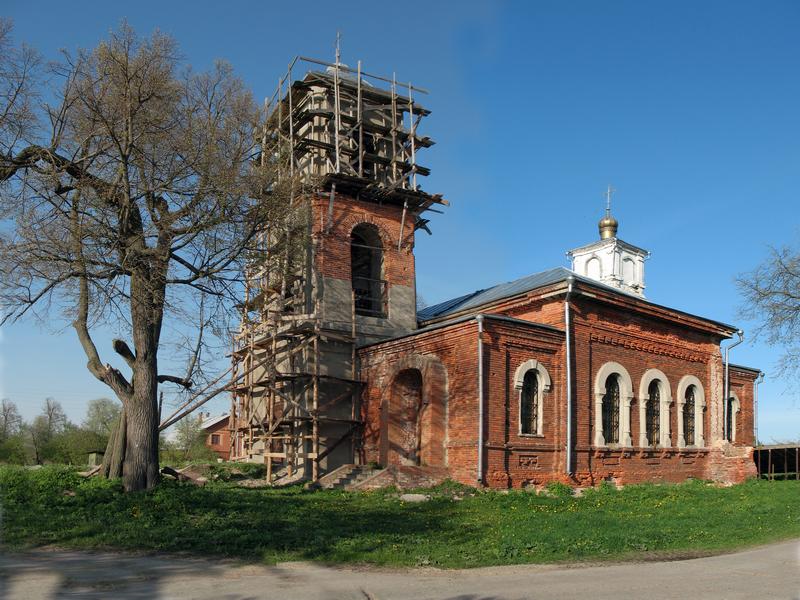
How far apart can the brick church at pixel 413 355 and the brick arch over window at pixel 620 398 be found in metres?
0.04

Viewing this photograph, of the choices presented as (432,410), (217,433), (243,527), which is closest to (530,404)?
(432,410)

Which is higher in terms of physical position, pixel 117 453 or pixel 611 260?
pixel 611 260

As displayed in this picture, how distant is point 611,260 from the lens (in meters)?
45.3

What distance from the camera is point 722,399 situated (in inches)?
985

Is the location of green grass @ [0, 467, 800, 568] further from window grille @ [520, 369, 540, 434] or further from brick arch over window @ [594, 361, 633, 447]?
brick arch over window @ [594, 361, 633, 447]

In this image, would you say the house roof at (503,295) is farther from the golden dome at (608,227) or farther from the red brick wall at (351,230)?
the golden dome at (608,227)

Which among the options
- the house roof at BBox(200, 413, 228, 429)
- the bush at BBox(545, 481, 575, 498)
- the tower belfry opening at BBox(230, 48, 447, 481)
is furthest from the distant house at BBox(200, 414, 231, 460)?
the bush at BBox(545, 481, 575, 498)

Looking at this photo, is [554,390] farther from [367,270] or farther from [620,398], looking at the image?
[367,270]

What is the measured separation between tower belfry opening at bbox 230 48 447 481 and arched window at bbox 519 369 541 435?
5.12 meters

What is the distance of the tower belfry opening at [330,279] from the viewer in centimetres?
2147

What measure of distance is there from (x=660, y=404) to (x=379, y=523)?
13.4 m

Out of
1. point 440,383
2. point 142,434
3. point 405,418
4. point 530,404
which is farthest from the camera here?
point 405,418

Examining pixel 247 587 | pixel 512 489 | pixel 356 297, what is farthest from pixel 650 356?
pixel 247 587

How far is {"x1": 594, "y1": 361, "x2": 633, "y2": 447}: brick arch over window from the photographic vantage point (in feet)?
67.3
